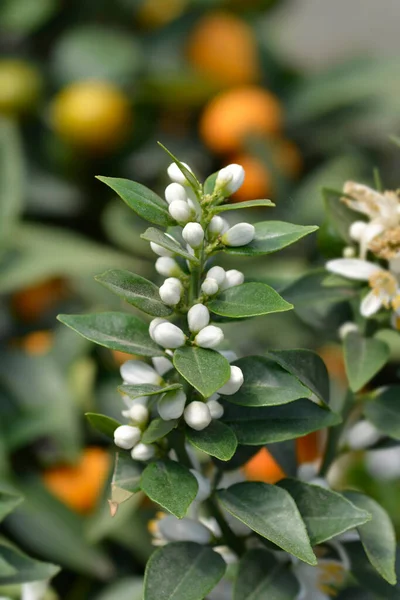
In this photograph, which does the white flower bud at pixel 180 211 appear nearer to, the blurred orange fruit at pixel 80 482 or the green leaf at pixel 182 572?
the green leaf at pixel 182 572

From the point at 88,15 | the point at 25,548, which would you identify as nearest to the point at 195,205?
the point at 25,548

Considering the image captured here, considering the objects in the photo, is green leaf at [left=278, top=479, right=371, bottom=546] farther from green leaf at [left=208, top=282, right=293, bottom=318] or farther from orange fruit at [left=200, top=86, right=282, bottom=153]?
orange fruit at [left=200, top=86, right=282, bottom=153]

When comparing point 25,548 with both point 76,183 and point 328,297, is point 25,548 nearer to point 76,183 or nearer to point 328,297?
point 328,297

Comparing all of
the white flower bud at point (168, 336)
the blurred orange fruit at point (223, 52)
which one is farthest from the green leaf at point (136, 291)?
the blurred orange fruit at point (223, 52)

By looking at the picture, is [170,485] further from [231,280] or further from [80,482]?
[80,482]

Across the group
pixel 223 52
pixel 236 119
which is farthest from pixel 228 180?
pixel 223 52
